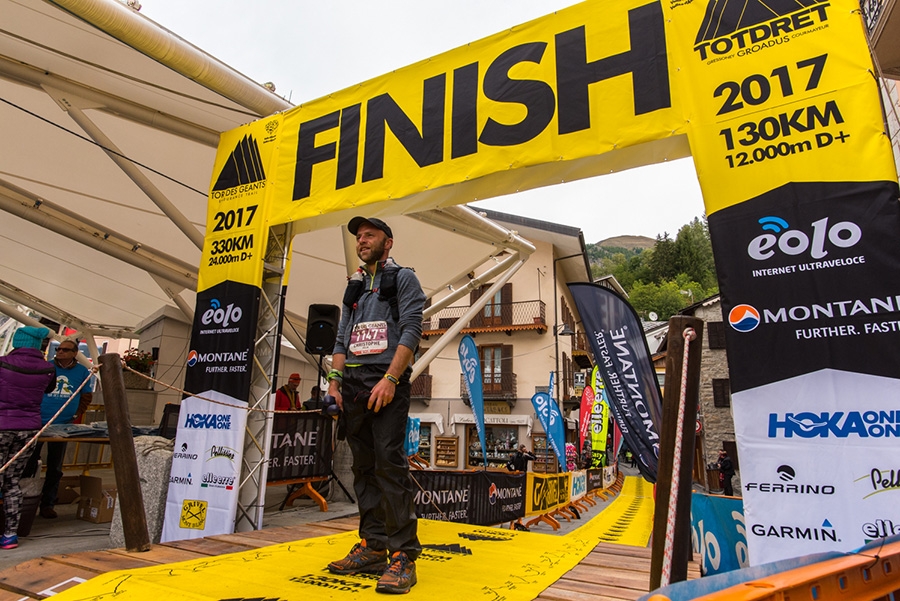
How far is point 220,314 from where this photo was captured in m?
5.34

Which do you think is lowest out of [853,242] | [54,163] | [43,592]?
[43,592]

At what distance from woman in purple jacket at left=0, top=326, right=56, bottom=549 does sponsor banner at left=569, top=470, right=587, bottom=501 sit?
11.1 meters

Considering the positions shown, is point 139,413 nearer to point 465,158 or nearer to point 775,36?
point 465,158

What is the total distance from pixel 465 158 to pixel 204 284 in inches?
130

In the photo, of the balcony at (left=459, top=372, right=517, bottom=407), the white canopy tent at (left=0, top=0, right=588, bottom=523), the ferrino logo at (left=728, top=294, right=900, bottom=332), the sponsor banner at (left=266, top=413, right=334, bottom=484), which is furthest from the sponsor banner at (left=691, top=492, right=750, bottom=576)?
the balcony at (left=459, top=372, right=517, bottom=407)

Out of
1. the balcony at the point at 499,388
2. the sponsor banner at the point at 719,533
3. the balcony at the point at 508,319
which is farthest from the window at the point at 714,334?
the sponsor banner at the point at 719,533

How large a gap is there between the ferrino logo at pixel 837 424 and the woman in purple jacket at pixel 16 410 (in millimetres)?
5563

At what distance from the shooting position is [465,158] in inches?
173

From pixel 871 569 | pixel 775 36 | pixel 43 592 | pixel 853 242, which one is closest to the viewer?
pixel 871 569

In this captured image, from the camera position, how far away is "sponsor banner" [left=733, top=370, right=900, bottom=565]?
2.45 meters

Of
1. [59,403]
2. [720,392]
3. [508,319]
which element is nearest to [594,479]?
[508,319]

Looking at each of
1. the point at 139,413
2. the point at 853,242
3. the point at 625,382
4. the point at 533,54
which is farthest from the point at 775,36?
the point at 139,413

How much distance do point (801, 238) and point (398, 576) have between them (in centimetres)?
282

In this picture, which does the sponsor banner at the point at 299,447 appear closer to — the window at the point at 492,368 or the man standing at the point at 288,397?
the man standing at the point at 288,397
